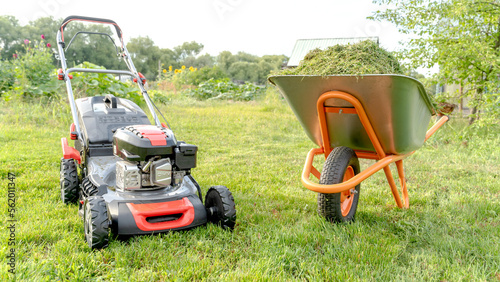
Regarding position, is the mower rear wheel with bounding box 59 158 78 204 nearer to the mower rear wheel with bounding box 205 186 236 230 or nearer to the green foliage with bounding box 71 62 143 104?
the mower rear wheel with bounding box 205 186 236 230

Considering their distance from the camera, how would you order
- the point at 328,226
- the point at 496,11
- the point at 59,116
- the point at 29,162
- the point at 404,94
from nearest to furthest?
the point at 404,94, the point at 328,226, the point at 29,162, the point at 496,11, the point at 59,116

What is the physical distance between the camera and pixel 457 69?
6008mm

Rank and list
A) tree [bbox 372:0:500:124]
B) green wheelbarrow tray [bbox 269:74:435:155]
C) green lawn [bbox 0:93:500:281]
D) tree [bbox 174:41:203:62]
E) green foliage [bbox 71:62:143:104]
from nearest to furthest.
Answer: green lawn [bbox 0:93:500:281] < green wheelbarrow tray [bbox 269:74:435:155] < tree [bbox 372:0:500:124] < green foliage [bbox 71:62:143:104] < tree [bbox 174:41:203:62]

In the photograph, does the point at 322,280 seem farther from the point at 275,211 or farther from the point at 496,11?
the point at 496,11

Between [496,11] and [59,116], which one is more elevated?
[496,11]

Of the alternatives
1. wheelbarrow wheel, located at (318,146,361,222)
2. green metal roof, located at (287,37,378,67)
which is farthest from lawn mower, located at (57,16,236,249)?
green metal roof, located at (287,37,378,67)

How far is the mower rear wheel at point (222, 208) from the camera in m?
2.39

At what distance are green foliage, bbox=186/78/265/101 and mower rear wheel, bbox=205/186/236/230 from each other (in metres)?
11.9

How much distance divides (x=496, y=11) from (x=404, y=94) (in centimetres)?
464

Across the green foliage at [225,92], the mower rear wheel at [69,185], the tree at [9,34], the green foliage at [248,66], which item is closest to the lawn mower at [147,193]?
the mower rear wheel at [69,185]

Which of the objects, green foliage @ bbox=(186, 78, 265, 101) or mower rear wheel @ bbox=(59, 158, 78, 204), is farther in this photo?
green foliage @ bbox=(186, 78, 265, 101)

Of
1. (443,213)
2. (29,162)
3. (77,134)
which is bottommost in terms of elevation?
(443,213)

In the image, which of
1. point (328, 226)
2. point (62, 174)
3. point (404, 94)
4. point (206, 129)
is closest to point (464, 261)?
point (328, 226)

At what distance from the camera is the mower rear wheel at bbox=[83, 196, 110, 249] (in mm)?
2047
